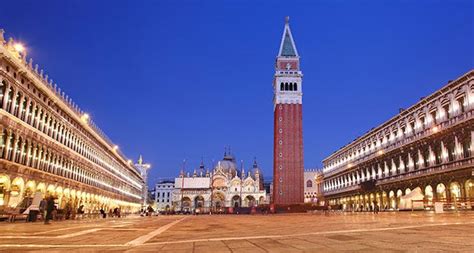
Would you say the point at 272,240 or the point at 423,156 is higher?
the point at 423,156

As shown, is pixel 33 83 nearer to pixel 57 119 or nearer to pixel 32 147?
pixel 32 147

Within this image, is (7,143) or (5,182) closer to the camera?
(5,182)

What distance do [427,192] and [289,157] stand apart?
3572 centimetres

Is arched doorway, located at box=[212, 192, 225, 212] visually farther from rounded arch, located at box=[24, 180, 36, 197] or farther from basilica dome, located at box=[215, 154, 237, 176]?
rounded arch, located at box=[24, 180, 36, 197]

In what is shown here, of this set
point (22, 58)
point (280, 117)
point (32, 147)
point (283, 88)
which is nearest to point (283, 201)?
point (280, 117)

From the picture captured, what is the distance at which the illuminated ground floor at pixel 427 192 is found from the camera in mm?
32844

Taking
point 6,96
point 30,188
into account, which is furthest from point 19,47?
point 30,188

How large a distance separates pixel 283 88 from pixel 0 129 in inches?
2373

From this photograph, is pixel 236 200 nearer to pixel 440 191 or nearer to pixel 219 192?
pixel 219 192

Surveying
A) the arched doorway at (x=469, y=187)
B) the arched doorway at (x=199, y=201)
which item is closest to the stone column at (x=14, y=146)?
the arched doorway at (x=469, y=187)

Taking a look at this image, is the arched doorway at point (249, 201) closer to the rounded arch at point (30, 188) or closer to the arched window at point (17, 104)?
the rounded arch at point (30, 188)

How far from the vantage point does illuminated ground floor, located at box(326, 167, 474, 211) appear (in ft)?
108

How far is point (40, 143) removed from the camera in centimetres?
3922

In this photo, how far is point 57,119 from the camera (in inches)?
1793
